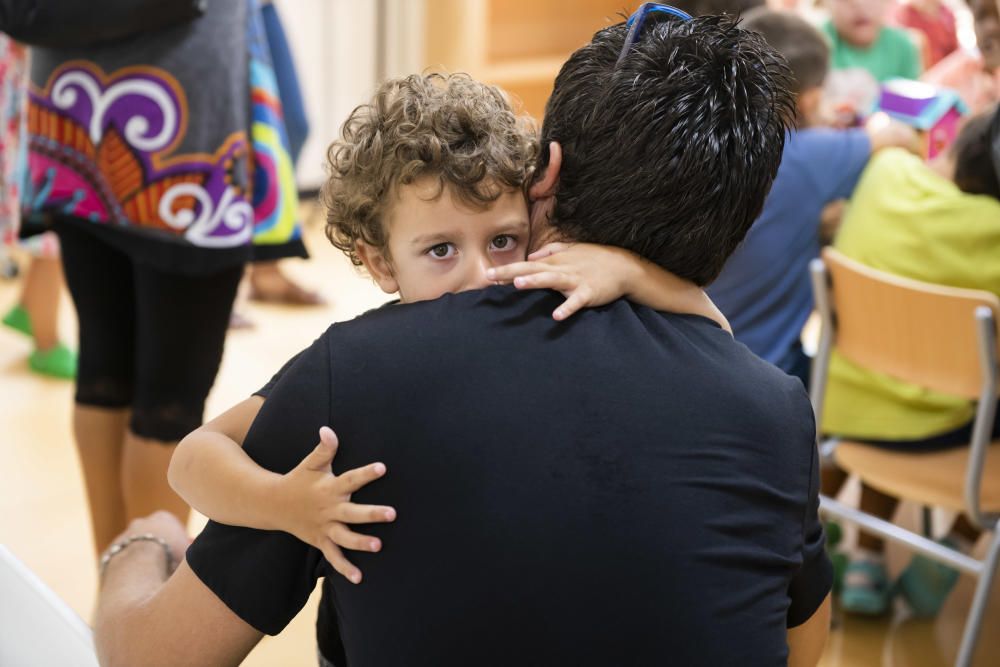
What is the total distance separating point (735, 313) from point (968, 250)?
49 centimetres

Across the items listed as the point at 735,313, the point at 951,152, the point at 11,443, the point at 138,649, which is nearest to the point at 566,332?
the point at 138,649

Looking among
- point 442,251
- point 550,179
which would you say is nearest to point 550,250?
point 550,179

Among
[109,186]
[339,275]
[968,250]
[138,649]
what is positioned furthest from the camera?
[339,275]

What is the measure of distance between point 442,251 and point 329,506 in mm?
342

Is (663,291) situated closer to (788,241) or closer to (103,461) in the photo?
(103,461)

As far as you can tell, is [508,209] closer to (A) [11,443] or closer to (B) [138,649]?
(B) [138,649]

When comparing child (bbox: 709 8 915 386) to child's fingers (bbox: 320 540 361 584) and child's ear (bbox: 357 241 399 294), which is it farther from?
child's fingers (bbox: 320 540 361 584)

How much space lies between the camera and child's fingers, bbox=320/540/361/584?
35.0 inches

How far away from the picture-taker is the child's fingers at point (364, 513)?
864 millimetres

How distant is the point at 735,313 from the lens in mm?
2408

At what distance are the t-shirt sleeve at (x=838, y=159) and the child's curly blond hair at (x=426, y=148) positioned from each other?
1450 mm

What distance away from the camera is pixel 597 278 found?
920 millimetres

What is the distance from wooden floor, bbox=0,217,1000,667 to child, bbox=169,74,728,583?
1.29 m

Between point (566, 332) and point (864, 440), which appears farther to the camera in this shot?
point (864, 440)
